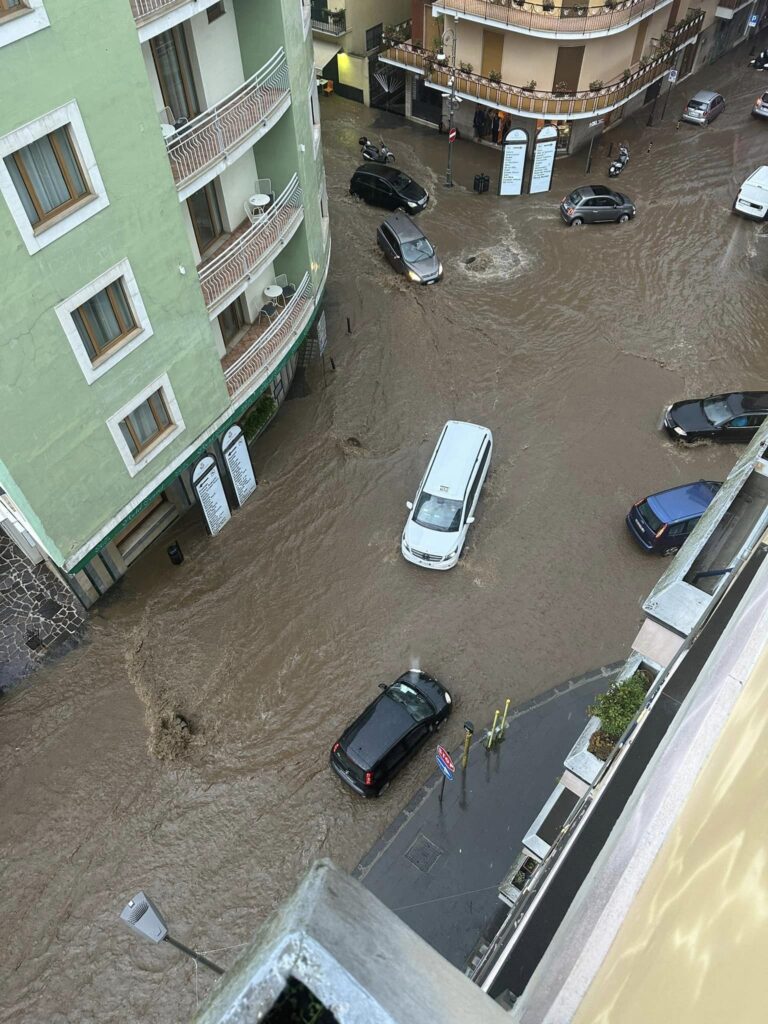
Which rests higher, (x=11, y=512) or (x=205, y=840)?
(x=11, y=512)

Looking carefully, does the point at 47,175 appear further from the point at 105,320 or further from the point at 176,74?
the point at 176,74

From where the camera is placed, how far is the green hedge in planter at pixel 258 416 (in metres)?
20.3

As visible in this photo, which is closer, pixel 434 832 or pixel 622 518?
pixel 434 832

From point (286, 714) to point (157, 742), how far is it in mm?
2881

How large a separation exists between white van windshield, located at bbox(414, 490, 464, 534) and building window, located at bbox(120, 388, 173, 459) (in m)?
6.65

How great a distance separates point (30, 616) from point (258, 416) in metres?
7.99

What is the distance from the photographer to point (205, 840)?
47.7 ft

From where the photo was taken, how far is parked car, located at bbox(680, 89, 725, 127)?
3316 centimetres

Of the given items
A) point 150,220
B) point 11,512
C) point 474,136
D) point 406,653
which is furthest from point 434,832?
point 474,136

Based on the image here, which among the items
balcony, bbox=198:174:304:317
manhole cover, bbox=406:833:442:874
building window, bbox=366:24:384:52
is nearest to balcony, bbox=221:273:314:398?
balcony, bbox=198:174:304:317

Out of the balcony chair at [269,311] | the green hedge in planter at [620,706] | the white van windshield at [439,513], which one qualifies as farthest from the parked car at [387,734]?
the balcony chair at [269,311]

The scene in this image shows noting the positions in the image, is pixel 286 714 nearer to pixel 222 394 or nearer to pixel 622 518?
pixel 222 394

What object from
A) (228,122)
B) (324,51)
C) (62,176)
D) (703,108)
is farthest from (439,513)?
(324,51)

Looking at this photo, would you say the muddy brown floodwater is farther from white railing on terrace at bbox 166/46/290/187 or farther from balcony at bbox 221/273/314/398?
white railing on terrace at bbox 166/46/290/187
